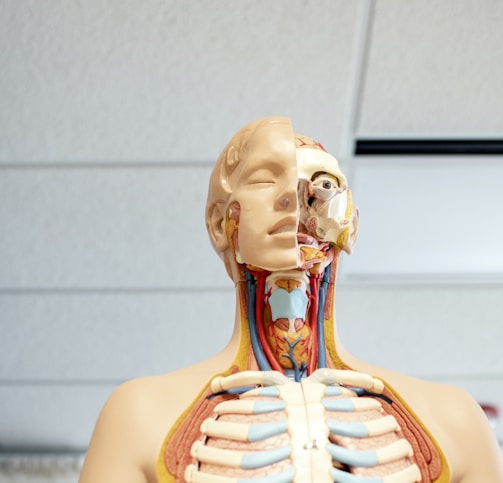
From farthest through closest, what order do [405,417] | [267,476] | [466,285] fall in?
1. [466,285]
2. [405,417]
3. [267,476]

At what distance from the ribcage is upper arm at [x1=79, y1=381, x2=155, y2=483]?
0.30ft

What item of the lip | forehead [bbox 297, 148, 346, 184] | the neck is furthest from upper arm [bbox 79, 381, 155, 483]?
forehead [bbox 297, 148, 346, 184]

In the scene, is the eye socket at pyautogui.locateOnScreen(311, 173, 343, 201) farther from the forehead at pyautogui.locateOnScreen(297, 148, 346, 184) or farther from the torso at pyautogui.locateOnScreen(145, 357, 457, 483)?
the torso at pyautogui.locateOnScreen(145, 357, 457, 483)

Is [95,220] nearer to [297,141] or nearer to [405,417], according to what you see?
[297,141]

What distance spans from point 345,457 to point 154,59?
1.00 m

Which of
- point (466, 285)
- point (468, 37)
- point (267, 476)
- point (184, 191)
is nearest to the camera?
point (267, 476)

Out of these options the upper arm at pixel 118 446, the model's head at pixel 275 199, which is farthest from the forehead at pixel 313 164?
the upper arm at pixel 118 446

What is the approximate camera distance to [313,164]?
0.93m

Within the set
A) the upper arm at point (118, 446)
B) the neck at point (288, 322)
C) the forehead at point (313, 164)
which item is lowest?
the upper arm at point (118, 446)

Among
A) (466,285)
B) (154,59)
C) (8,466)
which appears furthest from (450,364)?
(8,466)

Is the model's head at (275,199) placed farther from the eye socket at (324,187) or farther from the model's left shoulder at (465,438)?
the model's left shoulder at (465,438)

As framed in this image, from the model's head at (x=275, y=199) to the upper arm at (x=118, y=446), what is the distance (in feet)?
0.88

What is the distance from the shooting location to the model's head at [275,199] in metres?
0.85

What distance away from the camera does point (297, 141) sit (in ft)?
3.20
